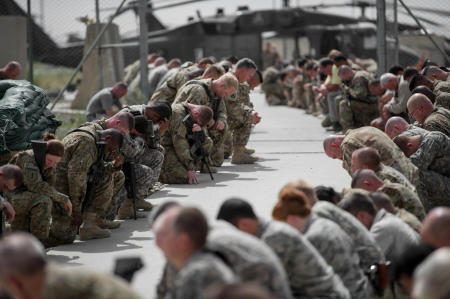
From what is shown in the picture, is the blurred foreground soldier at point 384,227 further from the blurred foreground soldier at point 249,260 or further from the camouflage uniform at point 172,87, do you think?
the camouflage uniform at point 172,87

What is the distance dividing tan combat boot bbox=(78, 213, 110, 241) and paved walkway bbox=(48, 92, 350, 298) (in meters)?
0.11

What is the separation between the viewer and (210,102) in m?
11.9

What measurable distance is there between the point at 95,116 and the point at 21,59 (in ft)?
6.42

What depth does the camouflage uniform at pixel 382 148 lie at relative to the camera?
7996mm

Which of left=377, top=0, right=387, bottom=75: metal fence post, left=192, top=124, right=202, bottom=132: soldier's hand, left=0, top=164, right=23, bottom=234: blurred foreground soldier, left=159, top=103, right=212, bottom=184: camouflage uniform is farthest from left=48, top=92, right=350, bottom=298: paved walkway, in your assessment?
left=377, top=0, right=387, bottom=75: metal fence post

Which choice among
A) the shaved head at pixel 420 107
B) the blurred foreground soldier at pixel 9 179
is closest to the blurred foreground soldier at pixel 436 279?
the blurred foreground soldier at pixel 9 179

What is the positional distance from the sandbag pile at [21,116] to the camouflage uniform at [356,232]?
515 centimetres

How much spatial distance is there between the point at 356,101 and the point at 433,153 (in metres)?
7.15

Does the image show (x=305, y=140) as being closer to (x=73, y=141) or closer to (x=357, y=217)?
(x=73, y=141)

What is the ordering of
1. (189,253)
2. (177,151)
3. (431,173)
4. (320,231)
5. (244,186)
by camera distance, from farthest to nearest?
1. (177,151)
2. (244,186)
3. (431,173)
4. (320,231)
5. (189,253)

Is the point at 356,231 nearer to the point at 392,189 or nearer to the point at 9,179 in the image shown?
the point at 392,189

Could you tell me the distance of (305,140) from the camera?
1617 cm

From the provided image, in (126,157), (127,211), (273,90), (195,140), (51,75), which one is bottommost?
(51,75)

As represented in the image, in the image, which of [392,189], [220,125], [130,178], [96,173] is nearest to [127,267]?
[392,189]
